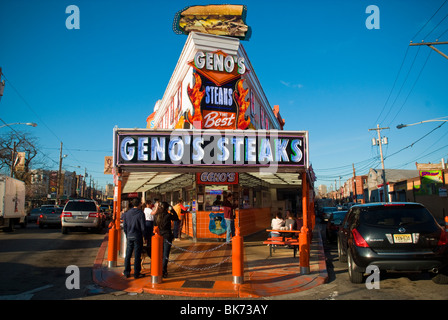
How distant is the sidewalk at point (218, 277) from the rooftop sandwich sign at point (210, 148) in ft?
7.78

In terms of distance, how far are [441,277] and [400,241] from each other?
124 centimetres

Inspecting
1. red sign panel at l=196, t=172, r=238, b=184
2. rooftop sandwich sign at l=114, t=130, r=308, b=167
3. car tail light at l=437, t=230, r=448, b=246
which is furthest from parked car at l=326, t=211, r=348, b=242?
car tail light at l=437, t=230, r=448, b=246

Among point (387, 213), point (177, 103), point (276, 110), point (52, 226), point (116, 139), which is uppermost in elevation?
point (276, 110)

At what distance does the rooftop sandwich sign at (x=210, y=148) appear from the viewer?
9164mm

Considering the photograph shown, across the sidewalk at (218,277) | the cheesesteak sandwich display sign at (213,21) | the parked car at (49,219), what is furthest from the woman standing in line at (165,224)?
the parked car at (49,219)

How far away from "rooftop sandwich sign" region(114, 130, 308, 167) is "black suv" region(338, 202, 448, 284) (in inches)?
106

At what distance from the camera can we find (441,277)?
22.4 ft

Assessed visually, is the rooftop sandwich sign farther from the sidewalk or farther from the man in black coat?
the sidewalk

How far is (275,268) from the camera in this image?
9.04m

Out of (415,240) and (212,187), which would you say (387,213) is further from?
(212,187)

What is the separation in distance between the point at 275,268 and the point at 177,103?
1231cm

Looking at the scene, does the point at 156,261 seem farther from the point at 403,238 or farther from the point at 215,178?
the point at 215,178

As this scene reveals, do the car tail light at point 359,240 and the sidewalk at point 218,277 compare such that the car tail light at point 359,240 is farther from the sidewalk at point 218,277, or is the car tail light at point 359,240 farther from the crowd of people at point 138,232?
the crowd of people at point 138,232
